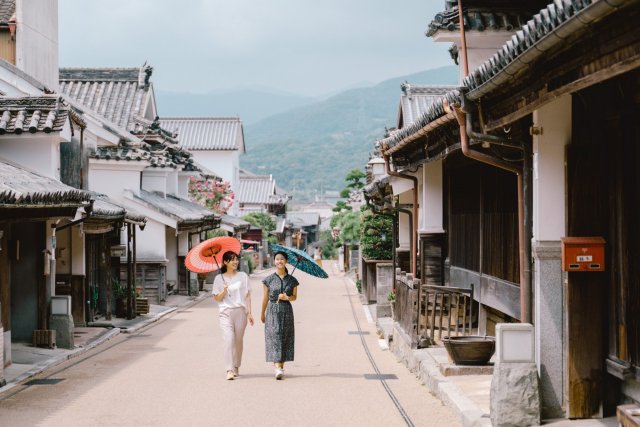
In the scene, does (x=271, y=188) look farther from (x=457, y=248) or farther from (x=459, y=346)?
(x=459, y=346)

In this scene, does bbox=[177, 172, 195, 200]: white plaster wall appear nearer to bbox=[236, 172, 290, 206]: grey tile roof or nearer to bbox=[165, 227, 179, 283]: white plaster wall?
bbox=[165, 227, 179, 283]: white plaster wall

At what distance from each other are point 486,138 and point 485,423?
2875 mm

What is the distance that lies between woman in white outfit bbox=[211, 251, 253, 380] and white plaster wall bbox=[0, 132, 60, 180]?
215 inches

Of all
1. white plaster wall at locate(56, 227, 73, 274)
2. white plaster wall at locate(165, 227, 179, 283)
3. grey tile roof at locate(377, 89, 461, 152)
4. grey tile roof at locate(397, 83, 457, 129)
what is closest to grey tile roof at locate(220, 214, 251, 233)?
white plaster wall at locate(165, 227, 179, 283)

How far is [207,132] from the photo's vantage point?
236 ft

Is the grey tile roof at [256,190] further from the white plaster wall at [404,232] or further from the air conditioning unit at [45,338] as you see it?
the air conditioning unit at [45,338]

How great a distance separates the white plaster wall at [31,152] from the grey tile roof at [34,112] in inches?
16.6

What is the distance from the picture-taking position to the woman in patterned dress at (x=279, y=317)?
12992 mm

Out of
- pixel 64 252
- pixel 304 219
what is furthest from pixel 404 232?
pixel 304 219

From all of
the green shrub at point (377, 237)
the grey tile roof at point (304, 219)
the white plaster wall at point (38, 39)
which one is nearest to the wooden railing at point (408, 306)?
the green shrub at point (377, 237)

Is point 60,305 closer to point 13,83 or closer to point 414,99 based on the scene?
point 13,83

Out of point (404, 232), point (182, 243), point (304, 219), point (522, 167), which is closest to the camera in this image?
point (522, 167)

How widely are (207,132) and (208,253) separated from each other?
58880 millimetres

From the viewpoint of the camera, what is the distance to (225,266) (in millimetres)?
13328
